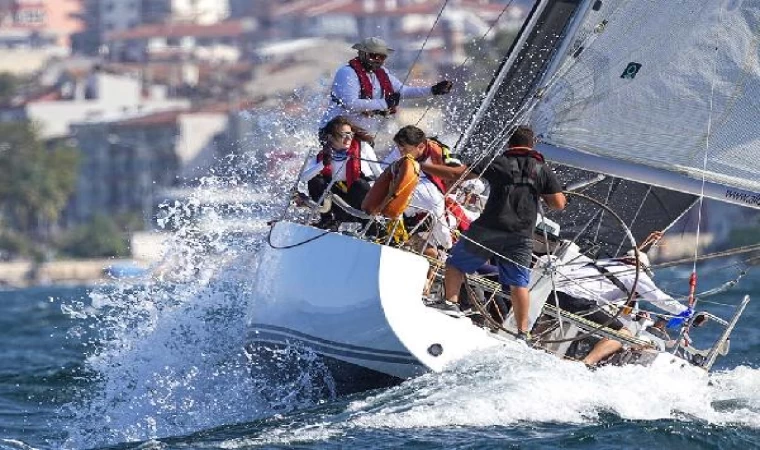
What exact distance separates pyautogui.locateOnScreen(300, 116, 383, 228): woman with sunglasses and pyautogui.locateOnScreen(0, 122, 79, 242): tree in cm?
5027

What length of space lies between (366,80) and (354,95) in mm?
143

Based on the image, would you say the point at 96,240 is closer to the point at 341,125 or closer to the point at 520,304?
the point at 341,125

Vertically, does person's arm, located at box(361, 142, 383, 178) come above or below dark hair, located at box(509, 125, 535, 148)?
below

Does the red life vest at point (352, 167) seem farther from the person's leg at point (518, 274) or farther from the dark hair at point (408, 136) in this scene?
the person's leg at point (518, 274)

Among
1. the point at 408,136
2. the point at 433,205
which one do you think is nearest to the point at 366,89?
the point at 433,205

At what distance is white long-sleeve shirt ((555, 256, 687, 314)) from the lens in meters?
9.76

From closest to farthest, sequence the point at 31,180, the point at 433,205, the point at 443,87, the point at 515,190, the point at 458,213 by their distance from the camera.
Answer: the point at 515,190
the point at 433,205
the point at 458,213
the point at 443,87
the point at 31,180

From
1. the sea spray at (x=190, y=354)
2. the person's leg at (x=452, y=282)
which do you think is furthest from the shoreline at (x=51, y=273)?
the person's leg at (x=452, y=282)

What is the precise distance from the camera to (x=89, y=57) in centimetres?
7812

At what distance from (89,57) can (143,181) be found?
17834 millimetres

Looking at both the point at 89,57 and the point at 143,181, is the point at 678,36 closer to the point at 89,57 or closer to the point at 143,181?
the point at 143,181

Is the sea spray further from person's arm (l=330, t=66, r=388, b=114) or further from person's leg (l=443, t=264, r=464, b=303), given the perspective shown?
person's arm (l=330, t=66, r=388, b=114)

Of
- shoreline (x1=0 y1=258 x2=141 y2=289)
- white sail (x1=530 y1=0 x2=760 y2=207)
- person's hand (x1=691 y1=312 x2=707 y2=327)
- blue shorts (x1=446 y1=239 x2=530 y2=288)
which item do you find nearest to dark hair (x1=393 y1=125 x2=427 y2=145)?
blue shorts (x1=446 y1=239 x2=530 y2=288)

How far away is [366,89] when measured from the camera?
34.6 feet
